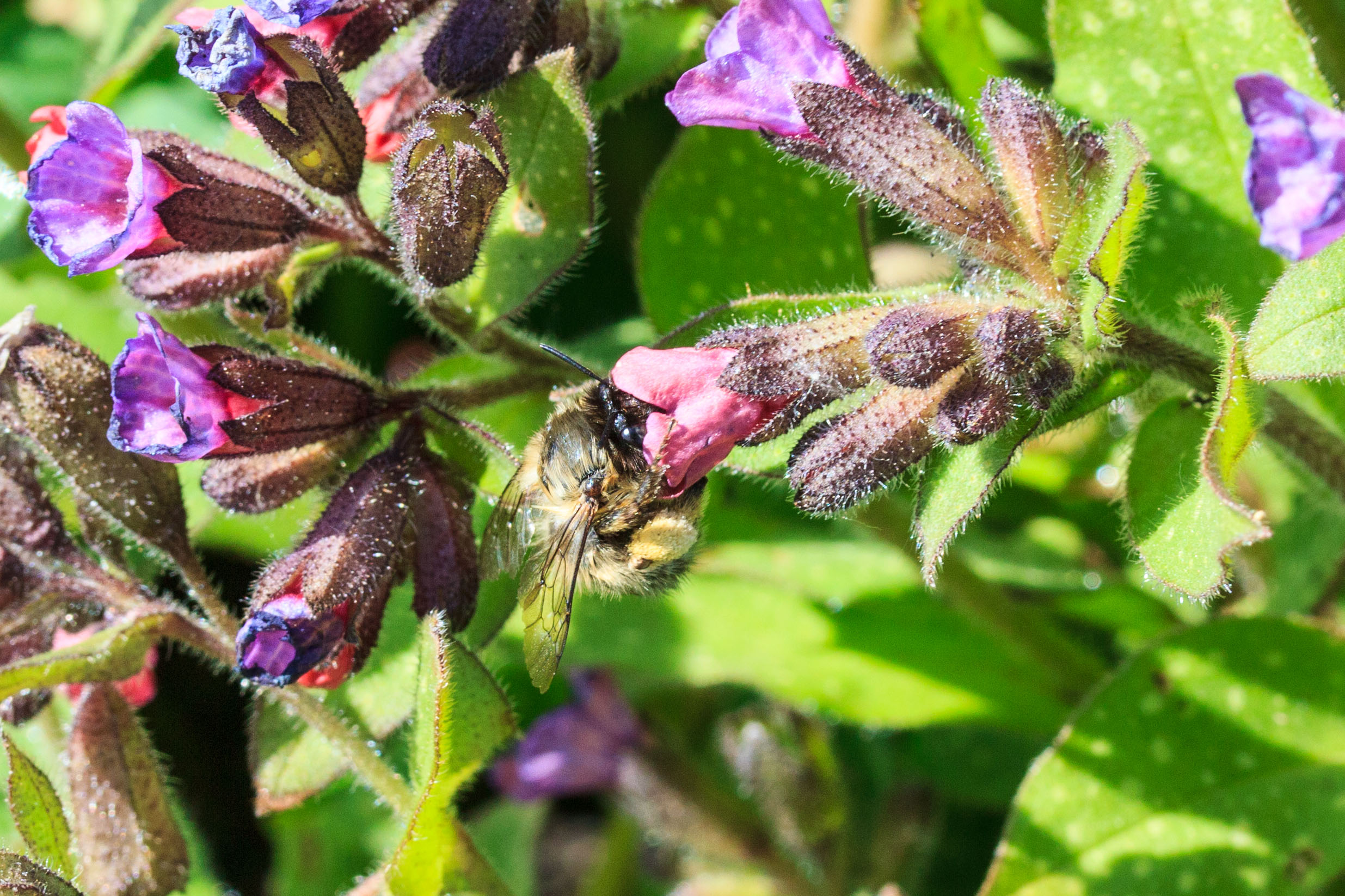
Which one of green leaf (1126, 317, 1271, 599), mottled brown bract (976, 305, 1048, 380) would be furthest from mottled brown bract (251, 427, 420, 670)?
green leaf (1126, 317, 1271, 599)

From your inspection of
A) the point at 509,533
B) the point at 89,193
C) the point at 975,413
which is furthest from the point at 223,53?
the point at 975,413

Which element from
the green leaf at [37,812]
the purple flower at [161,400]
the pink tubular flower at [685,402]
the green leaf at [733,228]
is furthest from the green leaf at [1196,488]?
the green leaf at [37,812]

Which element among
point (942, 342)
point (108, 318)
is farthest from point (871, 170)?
point (108, 318)

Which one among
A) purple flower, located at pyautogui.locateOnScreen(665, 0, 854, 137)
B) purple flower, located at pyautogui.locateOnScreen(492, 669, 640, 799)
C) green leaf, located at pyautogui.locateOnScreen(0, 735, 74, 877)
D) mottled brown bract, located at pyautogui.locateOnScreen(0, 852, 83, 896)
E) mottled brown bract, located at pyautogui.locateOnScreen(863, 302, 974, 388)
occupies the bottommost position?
purple flower, located at pyautogui.locateOnScreen(492, 669, 640, 799)

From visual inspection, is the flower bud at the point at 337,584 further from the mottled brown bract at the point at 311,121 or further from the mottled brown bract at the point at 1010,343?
the mottled brown bract at the point at 1010,343

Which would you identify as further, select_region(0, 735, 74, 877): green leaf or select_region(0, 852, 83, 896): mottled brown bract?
select_region(0, 735, 74, 877): green leaf

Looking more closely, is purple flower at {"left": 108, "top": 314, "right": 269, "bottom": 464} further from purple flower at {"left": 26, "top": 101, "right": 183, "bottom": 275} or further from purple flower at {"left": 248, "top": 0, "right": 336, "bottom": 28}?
purple flower at {"left": 248, "top": 0, "right": 336, "bottom": 28}
